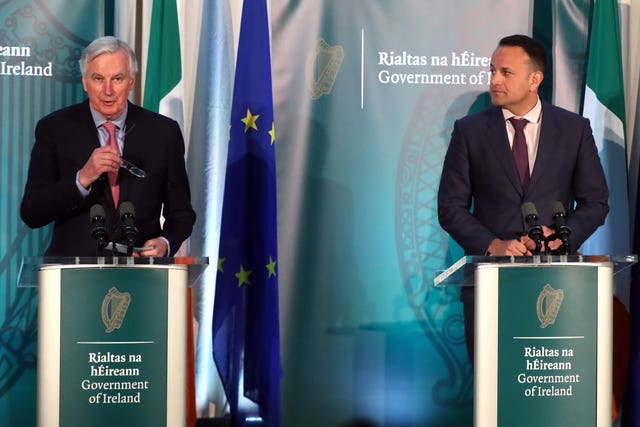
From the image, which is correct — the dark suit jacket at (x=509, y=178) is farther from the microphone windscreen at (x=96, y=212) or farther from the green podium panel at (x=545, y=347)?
the microphone windscreen at (x=96, y=212)

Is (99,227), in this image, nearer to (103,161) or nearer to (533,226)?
(103,161)

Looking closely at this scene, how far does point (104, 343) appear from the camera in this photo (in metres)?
3.70

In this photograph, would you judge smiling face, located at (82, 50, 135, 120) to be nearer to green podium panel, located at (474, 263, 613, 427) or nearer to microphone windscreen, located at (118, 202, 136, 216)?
microphone windscreen, located at (118, 202, 136, 216)

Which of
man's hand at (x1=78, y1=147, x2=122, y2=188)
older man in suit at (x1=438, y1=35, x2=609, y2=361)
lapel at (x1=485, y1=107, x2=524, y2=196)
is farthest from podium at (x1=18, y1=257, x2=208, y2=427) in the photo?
lapel at (x1=485, y1=107, x2=524, y2=196)

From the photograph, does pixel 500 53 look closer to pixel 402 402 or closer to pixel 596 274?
pixel 596 274

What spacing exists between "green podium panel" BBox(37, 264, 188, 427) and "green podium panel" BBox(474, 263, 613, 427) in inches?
47.4

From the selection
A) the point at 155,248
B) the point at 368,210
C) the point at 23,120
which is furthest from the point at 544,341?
the point at 23,120

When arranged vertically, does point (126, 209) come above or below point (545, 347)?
above

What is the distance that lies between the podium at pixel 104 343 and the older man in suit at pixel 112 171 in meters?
0.66

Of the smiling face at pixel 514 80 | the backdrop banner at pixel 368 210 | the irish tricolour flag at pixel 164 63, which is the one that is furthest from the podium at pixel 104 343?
the backdrop banner at pixel 368 210

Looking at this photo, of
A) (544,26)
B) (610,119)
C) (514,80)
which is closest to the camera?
(514,80)

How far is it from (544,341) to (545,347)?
22 mm

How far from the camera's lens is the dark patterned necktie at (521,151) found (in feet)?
15.9

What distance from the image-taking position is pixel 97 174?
4141 millimetres
